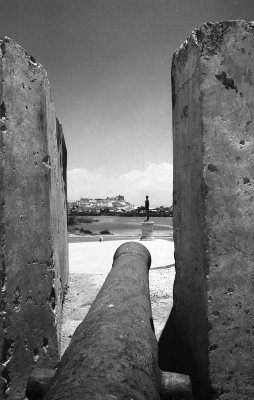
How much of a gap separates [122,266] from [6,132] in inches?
61.6

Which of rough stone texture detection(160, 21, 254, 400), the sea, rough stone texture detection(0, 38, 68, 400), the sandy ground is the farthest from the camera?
the sea

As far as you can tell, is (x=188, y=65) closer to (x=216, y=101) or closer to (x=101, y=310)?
(x=216, y=101)

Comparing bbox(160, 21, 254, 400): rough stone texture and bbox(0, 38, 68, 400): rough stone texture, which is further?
bbox(0, 38, 68, 400): rough stone texture

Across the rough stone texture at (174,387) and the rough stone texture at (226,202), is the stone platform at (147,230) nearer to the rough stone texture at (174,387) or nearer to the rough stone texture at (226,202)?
the rough stone texture at (226,202)

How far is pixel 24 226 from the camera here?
2.88m

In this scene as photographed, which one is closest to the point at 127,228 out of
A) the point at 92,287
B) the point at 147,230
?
the point at 147,230

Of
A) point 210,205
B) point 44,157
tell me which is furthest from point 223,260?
point 44,157

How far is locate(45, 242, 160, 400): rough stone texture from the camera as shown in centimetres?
126

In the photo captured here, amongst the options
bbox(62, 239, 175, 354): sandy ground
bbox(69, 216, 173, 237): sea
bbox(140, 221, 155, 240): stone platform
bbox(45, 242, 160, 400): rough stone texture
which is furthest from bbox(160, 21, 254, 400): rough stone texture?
bbox(69, 216, 173, 237): sea

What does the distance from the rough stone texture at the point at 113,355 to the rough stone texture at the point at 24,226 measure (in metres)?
0.87

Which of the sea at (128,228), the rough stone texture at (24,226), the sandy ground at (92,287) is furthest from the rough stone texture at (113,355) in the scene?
the sea at (128,228)

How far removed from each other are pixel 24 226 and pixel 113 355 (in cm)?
169

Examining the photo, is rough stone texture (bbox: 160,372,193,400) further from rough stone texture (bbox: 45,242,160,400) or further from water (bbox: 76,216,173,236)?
water (bbox: 76,216,173,236)

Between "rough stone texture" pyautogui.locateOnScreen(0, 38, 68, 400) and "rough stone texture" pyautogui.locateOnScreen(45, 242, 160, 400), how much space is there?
2.85 ft
